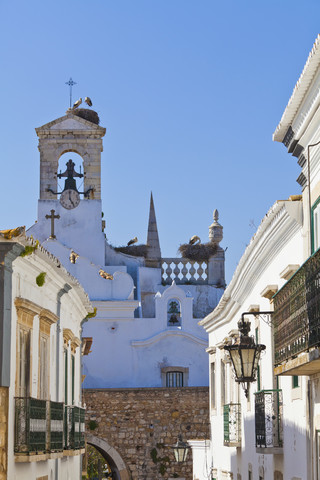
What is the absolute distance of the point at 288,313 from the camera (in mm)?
11242

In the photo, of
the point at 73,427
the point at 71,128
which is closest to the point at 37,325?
the point at 73,427

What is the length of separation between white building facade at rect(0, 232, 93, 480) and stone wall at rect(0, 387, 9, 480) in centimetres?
1

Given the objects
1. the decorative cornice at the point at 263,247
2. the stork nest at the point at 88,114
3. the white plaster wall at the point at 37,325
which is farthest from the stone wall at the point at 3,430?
the stork nest at the point at 88,114

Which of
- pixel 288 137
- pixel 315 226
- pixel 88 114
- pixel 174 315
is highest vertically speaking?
pixel 88 114

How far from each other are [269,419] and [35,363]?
3.49m

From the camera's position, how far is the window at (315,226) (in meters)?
11.5

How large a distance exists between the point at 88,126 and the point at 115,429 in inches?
476

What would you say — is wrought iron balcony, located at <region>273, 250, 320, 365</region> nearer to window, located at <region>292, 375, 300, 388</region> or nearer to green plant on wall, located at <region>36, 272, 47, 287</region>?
window, located at <region>292, 375, 300, 388</region>

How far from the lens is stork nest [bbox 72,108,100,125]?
40.6 metres

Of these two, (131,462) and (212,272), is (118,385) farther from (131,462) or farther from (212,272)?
(212,272)

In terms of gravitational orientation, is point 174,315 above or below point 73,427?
above

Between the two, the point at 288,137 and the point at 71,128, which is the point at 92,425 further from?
the point at 288,137

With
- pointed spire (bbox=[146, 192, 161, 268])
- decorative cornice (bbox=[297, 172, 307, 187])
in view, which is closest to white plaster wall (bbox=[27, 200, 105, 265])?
pointed spire (bbox=[146, 192, 161, 268])

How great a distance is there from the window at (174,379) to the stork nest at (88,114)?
34.2 feet
